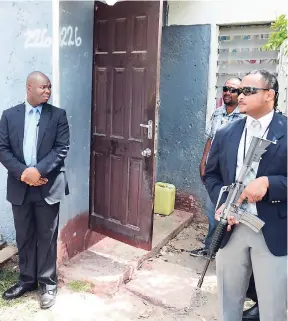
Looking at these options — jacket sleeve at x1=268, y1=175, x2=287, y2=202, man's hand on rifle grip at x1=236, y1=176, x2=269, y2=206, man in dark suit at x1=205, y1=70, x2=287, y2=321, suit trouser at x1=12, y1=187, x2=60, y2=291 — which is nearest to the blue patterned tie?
suit trouser at x1=12, y1=187, x2=60, y2=291

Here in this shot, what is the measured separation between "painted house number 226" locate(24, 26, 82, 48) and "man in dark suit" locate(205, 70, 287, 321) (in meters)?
1.89

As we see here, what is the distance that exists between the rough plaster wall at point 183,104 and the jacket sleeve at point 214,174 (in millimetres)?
2708

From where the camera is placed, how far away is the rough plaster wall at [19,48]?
12.3 ft

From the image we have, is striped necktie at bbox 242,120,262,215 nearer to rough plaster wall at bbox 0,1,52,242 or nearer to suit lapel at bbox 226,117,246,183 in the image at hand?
suit lapel at bbox 226,117,246,183

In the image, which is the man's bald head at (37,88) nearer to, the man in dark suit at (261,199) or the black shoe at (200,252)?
the man in dark suit at (261,199)

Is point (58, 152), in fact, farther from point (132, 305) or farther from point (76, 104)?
point (132, 305)

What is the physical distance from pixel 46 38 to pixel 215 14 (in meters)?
2.38

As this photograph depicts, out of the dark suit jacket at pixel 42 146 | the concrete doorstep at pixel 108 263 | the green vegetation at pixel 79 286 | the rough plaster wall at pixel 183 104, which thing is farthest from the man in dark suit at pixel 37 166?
the rough plaster wall at pixel 183 104

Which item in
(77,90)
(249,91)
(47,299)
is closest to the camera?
(249,91)

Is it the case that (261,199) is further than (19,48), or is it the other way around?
(19,48)

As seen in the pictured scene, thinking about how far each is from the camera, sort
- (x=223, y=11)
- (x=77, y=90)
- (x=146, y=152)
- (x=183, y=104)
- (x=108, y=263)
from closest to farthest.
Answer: (x=146, y=152), (x=77, y=90), (x=108, y=263), (x=223, y=11), (x=183, y=104)

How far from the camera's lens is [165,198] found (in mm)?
5543

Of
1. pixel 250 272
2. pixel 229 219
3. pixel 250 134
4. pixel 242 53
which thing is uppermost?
pixel 242 53

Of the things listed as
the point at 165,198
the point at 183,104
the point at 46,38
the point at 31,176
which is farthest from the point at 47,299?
the point at 183,104
